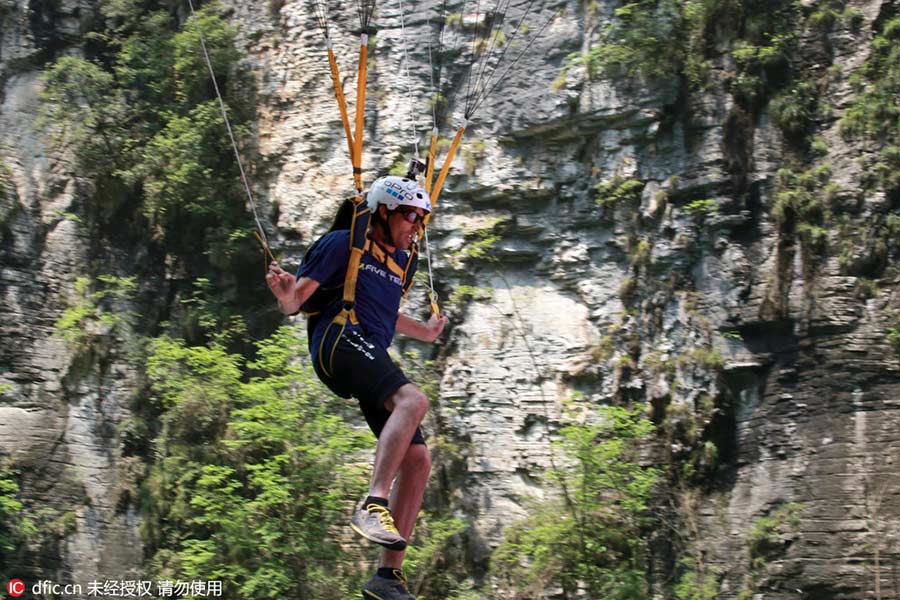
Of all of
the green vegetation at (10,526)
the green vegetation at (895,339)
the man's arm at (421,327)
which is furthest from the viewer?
the green vegetation at (10,526)

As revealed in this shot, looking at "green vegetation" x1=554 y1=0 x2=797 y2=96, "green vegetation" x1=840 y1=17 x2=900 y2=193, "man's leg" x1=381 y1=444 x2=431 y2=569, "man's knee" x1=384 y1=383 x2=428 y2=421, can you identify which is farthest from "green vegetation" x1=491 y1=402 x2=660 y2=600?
"man's knee" x1=384 y1=383 x2=428 y2=421

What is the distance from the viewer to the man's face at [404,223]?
4.79m

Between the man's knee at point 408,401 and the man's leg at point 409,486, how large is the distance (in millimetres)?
235

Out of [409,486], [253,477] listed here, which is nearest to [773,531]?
[253,477]

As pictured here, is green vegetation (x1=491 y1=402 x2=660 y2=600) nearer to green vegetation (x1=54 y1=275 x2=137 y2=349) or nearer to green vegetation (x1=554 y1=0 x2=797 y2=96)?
green vegetation (x1=554 y1=0 x2=797 y2=96)

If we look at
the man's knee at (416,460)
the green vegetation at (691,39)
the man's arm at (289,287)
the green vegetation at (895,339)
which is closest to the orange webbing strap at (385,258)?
the man's arm at (289,287)

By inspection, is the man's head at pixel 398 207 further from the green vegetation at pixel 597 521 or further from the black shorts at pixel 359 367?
the green vegetation at pixel 597 521

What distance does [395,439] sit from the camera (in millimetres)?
4465

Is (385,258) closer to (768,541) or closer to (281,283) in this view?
(281,283)

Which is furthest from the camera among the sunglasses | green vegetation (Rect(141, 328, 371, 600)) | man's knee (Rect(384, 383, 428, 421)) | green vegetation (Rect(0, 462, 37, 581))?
green vegetation (Rect(0, 462, 37, 581))

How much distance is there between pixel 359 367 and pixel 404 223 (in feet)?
2.36

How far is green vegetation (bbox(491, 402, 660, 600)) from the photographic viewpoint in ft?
30.4

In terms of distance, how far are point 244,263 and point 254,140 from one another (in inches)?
56.7

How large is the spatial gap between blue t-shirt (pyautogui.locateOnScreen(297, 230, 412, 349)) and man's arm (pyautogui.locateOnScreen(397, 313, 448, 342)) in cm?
43
